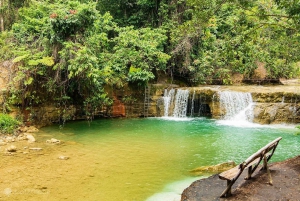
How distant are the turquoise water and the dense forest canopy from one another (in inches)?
92.0

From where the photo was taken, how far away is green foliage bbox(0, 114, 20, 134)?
11.2m

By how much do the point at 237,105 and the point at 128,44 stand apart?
24.0 ft

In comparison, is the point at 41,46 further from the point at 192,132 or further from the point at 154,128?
the point at 192,132

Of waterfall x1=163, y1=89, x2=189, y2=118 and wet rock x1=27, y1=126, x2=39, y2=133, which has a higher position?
waterfall x1=163, y1=89, x2=189, y2=118

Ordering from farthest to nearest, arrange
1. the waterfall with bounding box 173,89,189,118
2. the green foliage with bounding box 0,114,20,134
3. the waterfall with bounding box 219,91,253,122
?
the waterfall with bounding box 173,89,189,118, the waterfall with bounding box 219,91,253,122, the green foliage with bounding box 0,114,20,134

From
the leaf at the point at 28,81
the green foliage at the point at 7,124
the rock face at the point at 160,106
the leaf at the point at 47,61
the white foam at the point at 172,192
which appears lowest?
the white foam at the point at 172,192

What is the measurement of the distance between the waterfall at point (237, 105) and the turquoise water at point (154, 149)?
122cm

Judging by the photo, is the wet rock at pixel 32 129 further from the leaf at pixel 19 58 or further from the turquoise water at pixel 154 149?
the leaf at pixel 19 58

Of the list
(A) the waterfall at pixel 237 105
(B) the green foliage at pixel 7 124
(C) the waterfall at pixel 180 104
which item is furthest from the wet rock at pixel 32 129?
(A) the waterfall at pixel 237 105

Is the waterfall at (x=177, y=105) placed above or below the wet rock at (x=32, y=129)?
above

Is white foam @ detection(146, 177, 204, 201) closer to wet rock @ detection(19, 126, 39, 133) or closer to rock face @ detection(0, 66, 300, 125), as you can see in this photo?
wet rock @ detection(19, 126, 39, 133)

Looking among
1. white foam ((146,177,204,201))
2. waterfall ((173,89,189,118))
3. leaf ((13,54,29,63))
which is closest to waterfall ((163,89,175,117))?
waterfall ((173,89,189,118))

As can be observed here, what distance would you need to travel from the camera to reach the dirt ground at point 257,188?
5125mm

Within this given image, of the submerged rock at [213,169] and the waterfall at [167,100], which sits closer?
the submerged rock at [213,169]
